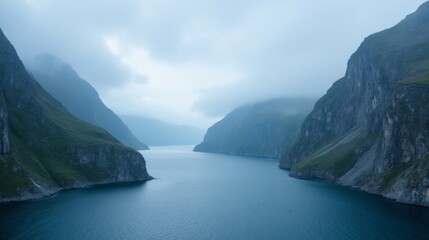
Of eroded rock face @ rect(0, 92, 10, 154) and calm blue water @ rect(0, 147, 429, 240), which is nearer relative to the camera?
calm blue water @ rect(0, 147, 429, 240)

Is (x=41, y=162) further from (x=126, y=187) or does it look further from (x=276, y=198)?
(x=276, y=198)

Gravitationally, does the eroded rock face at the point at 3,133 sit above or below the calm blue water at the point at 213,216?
above

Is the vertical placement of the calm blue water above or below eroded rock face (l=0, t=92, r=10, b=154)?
below

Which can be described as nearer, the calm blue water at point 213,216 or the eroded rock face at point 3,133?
the calm blue water at point 213,216

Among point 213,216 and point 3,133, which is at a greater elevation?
point 3,133

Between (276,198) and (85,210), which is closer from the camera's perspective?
(85,210)

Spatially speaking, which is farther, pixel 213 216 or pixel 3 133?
pixel 3 133

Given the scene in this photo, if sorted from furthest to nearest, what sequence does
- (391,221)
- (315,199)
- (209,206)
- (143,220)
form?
(315,199)
(209,206)
(143,220)
(391,221)

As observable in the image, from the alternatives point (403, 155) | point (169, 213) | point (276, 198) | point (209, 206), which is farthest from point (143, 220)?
point (403, 155)
